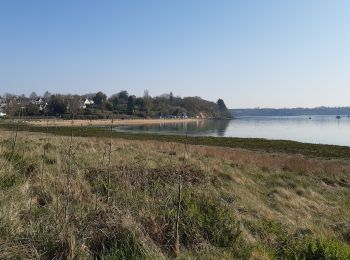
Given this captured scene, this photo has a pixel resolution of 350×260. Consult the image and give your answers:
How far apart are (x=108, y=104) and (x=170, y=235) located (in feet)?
549

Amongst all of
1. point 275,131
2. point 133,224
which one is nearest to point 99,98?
point 275,131

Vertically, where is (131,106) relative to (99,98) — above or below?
below

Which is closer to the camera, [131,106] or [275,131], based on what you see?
[275,131]

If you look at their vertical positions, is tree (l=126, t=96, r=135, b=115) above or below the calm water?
above

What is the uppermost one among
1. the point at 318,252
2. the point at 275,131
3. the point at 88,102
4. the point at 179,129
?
the point at 88,102

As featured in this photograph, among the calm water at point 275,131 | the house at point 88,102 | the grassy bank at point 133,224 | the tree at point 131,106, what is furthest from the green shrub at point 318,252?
the tree at point 131,106

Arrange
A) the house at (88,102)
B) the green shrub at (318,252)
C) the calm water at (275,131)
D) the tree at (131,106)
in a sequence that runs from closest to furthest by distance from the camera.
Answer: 1. the green shrub at (318,252)
2. the calm water at (275,131)
3. the house at (88,102)
4. the tree at (131,106)

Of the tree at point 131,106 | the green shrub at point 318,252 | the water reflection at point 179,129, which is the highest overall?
the tree at point 131,106

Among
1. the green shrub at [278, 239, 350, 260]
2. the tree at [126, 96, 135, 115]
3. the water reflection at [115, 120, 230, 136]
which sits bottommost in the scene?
the water reflection at [115, 120, 230, 136]

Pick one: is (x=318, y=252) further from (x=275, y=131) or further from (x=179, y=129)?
(x=179, y=129)

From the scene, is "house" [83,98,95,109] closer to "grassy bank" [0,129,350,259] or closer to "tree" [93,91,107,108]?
"tree" [93,91,107,108]

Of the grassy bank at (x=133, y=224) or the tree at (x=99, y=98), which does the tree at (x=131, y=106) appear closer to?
the tree at (x=99, y=98)

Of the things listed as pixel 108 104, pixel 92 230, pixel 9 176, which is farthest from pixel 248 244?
pixel 108 104

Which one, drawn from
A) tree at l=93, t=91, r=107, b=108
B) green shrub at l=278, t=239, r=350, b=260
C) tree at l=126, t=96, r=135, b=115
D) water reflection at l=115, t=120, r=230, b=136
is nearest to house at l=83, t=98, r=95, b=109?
tree at l=93, t=91, r=107, b=108
